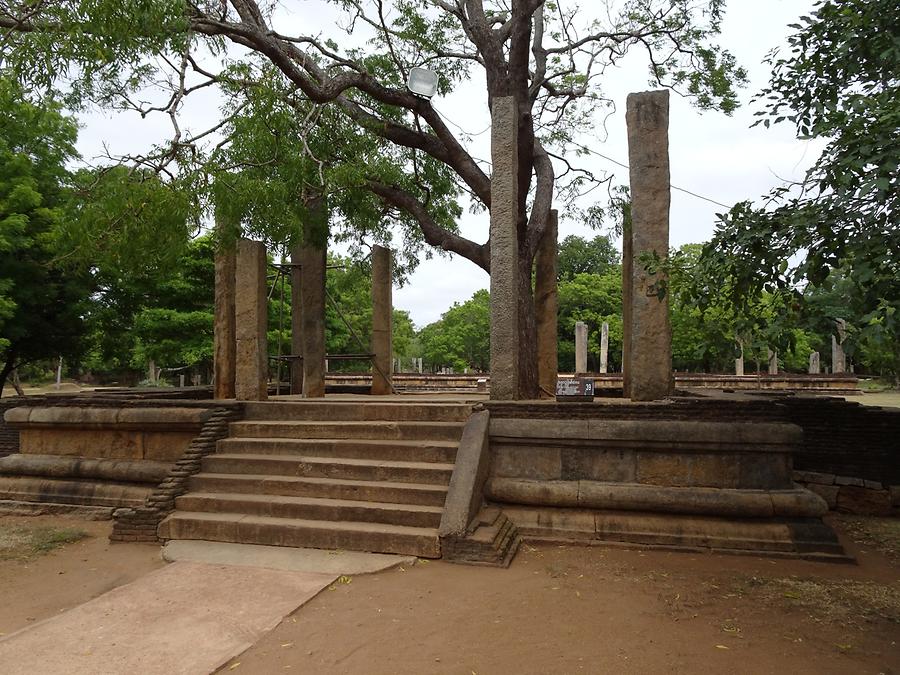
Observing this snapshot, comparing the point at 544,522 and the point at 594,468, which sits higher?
the point at 594,468

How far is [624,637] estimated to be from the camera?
11.0ft

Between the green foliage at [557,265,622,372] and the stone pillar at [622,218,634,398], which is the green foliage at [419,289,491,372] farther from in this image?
the stone pillar at [622,218,634,398]

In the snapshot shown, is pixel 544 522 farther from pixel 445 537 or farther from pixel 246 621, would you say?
pixel 246 621

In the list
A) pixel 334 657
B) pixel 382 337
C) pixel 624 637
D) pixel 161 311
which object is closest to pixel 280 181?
pixel 382 337

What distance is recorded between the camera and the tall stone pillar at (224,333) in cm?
750

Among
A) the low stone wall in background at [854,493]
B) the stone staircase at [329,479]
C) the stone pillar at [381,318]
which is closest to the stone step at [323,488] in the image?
the stone staircase at [329,479]

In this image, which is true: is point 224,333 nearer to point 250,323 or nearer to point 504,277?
point 250,323

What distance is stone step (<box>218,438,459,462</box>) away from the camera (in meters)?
5.58

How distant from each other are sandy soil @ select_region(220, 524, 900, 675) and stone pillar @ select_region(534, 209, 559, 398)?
394cm

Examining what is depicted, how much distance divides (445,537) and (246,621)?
1.58 m

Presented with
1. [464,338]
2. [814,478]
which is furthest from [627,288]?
[464,338]

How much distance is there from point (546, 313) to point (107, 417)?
18.8 ft

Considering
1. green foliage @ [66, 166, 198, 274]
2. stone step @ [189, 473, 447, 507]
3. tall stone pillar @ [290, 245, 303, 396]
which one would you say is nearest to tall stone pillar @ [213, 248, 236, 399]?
green foliage @ [66, 166, 198, 274]

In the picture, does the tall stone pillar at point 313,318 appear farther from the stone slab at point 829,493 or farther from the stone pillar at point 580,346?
the stone pillar at point 580,346
